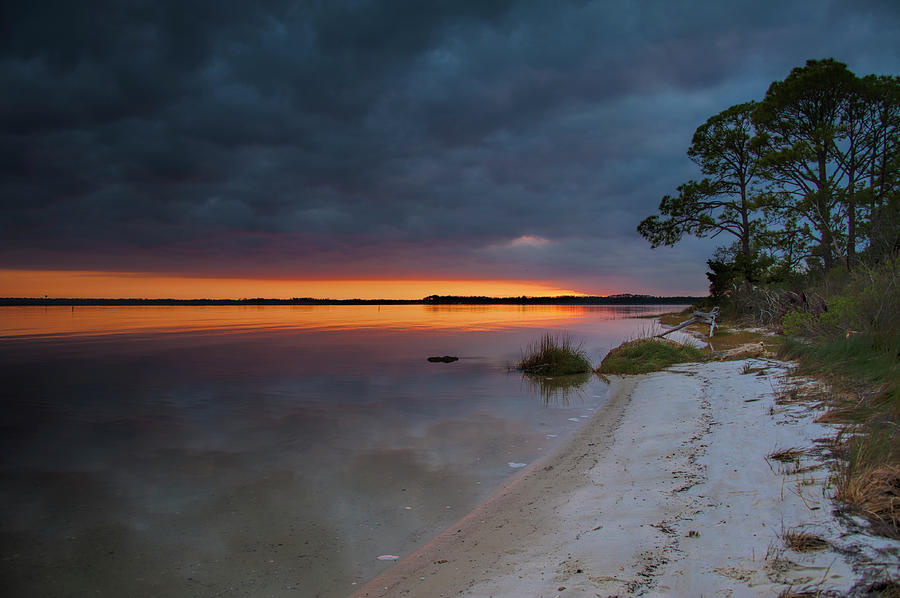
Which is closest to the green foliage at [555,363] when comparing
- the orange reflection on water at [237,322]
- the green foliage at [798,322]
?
the green foliage at [798,322]

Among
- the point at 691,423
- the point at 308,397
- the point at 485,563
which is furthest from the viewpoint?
the point at 308,397

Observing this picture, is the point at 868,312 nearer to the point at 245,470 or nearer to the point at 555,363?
the point at 555,363

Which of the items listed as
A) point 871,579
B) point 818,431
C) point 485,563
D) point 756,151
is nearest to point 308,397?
point 485,563

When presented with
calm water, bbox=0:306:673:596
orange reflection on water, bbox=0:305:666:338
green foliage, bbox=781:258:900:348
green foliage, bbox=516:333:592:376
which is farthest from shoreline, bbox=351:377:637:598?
orange reflection on water, bbox=0:305:666:338

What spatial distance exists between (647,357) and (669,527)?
14.8m

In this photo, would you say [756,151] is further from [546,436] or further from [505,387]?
[546,436]

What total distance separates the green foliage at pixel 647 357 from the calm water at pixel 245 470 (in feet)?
6.45

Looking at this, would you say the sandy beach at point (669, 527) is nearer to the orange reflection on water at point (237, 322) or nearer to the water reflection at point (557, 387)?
the water reflection at point (557, 387)

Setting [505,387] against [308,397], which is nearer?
[308,397]

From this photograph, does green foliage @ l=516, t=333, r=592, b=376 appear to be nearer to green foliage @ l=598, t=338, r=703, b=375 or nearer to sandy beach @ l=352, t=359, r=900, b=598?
green foliage @ l=598, t=338, r=703, b=375

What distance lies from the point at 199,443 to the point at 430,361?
12.9m

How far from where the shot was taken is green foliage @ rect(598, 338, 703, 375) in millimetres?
16922

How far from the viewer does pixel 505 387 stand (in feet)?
50.2

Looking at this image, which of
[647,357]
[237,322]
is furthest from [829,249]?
[237,322]
